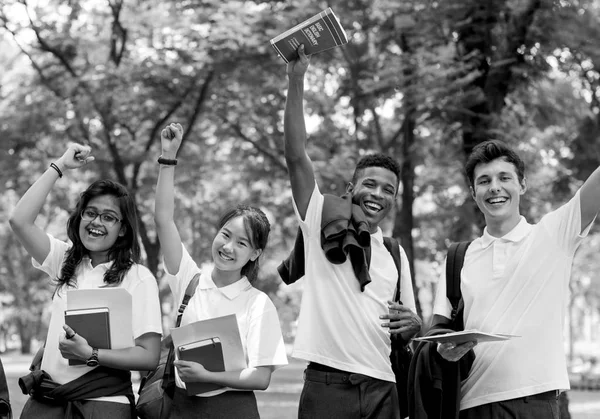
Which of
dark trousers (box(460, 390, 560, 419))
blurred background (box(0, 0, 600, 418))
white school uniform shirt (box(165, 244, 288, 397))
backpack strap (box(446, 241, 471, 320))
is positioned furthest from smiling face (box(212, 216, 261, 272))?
blurred background (box(0, 0, 600, 418))

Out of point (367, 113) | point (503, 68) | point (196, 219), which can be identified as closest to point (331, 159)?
point (367, 113)

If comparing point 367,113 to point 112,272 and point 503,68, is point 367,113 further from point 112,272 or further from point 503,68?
point 112,272

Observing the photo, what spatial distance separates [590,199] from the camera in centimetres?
329

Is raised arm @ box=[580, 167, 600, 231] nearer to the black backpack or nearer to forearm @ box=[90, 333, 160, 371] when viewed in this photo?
the black backpack

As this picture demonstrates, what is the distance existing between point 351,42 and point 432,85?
117 inches

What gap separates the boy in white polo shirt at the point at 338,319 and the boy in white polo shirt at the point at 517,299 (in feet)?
1.02

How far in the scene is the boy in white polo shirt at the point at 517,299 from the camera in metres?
3.25

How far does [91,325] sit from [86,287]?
31 centimetres

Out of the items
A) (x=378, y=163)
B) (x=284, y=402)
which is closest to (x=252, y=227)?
(x=378, y=163)

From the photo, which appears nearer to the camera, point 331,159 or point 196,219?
point 331,159

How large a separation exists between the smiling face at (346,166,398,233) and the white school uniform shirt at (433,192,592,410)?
570 mm

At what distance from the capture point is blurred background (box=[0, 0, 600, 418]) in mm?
8672

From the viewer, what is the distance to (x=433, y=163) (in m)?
11.7

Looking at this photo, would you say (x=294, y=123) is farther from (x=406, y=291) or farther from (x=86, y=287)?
(x=86, y=287)
